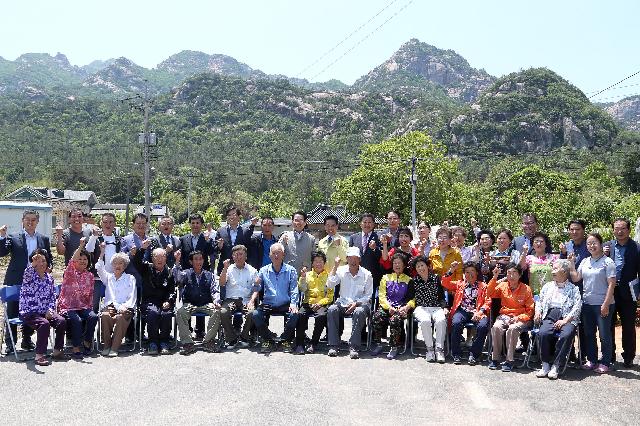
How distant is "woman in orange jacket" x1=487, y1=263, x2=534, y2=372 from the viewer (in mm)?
7488

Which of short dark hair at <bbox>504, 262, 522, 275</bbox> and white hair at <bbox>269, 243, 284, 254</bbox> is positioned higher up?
white hair at <bbox>269, 243, 284, 254</bbox>

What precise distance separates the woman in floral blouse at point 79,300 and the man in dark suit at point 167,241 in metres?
1.13

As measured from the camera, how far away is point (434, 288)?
8367mm

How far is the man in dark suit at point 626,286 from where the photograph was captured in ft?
24.7

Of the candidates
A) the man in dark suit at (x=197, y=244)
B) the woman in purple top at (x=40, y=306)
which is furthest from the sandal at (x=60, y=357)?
the man in dark suit at (x=197, y=244)

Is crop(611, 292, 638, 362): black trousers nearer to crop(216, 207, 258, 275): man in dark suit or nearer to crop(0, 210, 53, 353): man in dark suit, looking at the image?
crop(216, 207, 258, 275): man in dark suit

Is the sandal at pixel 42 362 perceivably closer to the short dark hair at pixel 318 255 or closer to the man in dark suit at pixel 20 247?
the man in dark suit at pixel 20 247

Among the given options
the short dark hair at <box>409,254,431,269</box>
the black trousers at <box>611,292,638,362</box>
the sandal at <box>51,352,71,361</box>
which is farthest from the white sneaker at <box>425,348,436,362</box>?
the sandal at <box>51,352,71,361</box>

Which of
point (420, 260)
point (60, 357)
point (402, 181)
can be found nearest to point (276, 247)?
point (420, 260)

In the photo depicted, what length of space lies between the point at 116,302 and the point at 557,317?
218 inches

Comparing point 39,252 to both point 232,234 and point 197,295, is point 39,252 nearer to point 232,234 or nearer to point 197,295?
point 197,295

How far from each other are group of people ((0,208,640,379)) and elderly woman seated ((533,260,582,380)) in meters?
0.02

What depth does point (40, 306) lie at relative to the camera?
790cm

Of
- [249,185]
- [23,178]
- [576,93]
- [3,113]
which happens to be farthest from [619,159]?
[3,113]
